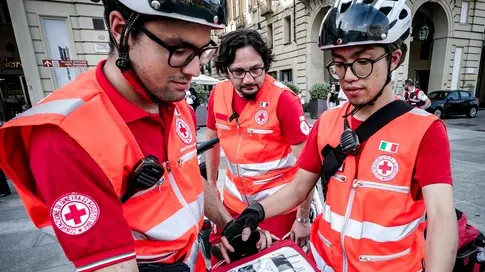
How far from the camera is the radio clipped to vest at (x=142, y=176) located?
0.98 m

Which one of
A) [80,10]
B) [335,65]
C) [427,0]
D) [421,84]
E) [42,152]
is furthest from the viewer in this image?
[421,84]

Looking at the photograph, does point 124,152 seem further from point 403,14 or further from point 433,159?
point 403,14

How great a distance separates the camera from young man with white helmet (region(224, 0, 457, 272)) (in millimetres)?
1197

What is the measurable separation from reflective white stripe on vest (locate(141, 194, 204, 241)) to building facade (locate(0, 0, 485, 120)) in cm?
413

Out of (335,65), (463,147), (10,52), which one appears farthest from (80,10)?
(463,147)

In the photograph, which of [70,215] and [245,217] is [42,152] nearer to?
[70,215]

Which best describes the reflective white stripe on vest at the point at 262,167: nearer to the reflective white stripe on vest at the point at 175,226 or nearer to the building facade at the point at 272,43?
the reflective white stripe on vest at the point at 175,226

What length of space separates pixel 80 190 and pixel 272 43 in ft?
20.7

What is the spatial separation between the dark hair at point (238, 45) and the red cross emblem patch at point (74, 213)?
1751 millimetres

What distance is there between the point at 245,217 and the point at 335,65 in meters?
1.04

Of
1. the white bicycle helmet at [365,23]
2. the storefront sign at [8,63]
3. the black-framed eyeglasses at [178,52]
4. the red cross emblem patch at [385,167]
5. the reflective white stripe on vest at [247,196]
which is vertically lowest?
the reflective white stripe on vest at [247,196]

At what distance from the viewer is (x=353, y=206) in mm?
1352

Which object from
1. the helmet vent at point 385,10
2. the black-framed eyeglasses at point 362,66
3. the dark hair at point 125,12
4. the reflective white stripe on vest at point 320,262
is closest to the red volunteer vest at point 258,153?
the reflective white stripe on vest at point 320,262

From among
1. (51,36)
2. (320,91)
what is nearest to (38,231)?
(51,36)
